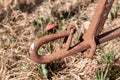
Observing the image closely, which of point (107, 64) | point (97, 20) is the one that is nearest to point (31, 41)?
point (107, 64)

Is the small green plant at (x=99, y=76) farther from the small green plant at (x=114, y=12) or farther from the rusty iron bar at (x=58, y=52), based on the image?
the small green plant at (x=114, y=12)

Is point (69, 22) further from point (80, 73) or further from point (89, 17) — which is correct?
point (80, 73)

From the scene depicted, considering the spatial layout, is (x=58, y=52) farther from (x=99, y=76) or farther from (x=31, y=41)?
(x=31, y=41)

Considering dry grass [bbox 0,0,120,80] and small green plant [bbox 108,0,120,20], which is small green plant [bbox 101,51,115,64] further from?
small green plant [bbox 108,0,120,20]

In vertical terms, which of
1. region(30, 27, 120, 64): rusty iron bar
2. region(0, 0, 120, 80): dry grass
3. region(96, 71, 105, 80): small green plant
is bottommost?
region(96, 71, 105, 80): small green plant

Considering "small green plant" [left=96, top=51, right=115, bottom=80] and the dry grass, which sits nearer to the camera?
"small green plant" [left=96, top=51, right=115, bottom=80]

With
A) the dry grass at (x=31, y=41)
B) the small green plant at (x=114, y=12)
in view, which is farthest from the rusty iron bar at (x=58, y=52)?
the small green plant at (x=114, y=12)

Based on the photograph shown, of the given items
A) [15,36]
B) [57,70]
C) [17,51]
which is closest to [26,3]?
[15,36]

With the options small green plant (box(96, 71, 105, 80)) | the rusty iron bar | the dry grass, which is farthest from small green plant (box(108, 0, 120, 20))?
the rusty iron bar
